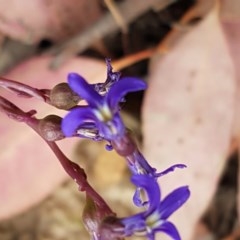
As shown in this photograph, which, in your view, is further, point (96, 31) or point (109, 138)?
point (96, 31)

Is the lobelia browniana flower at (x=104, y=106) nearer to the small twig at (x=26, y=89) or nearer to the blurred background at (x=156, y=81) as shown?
the small twig at (x=26, y=89)

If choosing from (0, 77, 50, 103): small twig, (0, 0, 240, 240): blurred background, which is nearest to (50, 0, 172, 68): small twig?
(0, 0, 240, 240): blurred background

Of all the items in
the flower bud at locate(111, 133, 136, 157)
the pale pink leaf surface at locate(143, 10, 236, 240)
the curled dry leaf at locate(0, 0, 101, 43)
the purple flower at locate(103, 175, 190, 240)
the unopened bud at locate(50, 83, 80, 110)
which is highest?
the curled dry leaf at locate(0, 0, 101, 43)

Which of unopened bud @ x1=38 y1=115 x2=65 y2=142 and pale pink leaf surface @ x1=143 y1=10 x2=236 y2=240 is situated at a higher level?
pale pink leaf surface @ x1=143 y1=10 x2=236 y2=240

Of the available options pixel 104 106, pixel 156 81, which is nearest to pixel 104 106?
pixel 104 106

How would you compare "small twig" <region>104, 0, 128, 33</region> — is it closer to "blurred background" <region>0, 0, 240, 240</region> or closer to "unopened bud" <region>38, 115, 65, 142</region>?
"blurred background" <region>0, 0, 240, 240</region>

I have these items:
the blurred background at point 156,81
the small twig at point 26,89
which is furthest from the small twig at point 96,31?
the small twig at point 26,89

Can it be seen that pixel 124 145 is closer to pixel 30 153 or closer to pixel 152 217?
pixel 152 217

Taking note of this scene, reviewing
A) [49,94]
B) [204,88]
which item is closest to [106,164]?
[204,88]
